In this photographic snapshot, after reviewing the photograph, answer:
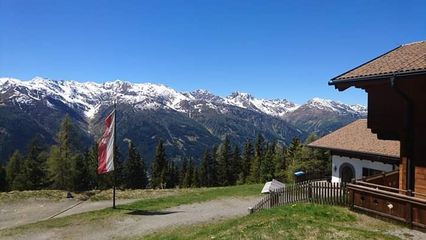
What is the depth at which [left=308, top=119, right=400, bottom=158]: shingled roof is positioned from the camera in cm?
3132

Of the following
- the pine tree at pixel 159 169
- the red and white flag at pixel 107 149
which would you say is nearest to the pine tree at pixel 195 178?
the pine tree at pixel 159 169

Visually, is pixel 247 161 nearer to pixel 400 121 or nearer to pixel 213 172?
pixel 213 172

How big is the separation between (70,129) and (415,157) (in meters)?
47.7

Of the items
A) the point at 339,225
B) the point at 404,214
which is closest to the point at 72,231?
the point at 339,225

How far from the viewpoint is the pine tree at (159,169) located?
4085 inches

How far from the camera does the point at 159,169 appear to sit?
106250mm

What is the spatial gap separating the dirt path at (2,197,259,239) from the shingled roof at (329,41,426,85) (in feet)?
36.9

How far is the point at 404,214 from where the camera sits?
15172 millimetres

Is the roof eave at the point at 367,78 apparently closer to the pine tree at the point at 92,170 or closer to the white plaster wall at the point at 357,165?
the white plaster wall at the point at 357,165

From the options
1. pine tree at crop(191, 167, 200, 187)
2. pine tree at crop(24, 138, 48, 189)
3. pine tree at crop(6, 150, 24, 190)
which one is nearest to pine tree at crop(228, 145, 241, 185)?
pine tree at crop(191, 167, 200, 187)

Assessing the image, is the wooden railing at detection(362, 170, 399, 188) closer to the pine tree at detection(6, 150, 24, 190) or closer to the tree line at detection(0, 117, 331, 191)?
the tree line at detection(0, 117, 331, 191)

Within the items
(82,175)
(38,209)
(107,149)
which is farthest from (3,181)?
(107,149)

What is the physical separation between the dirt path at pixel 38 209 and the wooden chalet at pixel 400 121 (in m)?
20.7

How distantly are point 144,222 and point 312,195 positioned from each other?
30.4ft
